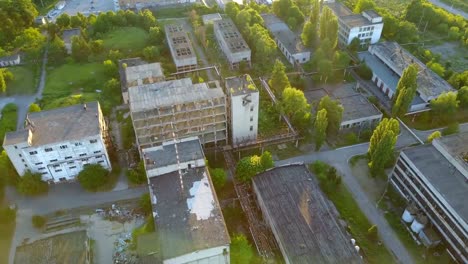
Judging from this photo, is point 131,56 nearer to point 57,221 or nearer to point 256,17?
point 256,17

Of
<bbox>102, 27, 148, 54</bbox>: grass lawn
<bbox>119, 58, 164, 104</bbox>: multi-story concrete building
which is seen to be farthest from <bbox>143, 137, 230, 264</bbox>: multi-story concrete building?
<bbox>102, 27, 148, 54</bbox>: grass lawn

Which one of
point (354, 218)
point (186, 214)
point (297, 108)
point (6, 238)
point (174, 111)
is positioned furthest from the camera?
point (297, 108)

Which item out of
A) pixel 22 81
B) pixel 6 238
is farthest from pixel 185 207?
pixel 22 81

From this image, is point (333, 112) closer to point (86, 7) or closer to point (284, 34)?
point (284, 34)

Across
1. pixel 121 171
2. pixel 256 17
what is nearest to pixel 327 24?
pixel 256 17

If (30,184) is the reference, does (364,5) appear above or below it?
above

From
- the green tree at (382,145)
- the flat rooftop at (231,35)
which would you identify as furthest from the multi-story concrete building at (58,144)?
the green tree at (382,145)
